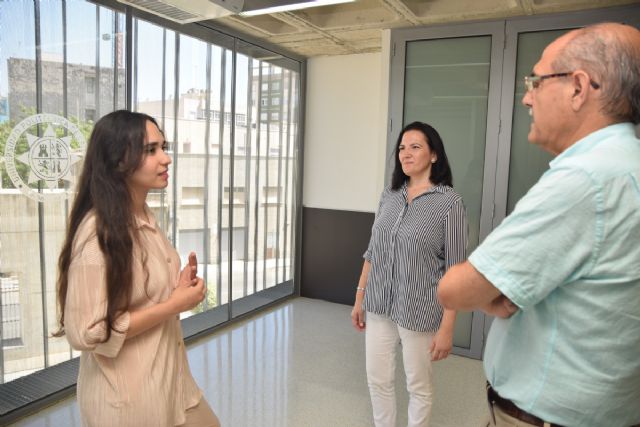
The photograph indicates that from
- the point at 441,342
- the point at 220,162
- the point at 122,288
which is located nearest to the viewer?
the point at 122,288

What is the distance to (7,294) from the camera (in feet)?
8.17

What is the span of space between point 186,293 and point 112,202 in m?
0.35

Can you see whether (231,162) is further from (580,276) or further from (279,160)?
(580,276)

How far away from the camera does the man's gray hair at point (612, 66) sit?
0.85 metres

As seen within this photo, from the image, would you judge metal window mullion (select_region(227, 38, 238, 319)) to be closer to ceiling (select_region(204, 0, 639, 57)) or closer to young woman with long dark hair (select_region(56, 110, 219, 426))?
ceiling (select_region(204, 0, 639, 57))

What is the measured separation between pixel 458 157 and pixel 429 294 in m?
1.98

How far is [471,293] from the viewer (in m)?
0.90

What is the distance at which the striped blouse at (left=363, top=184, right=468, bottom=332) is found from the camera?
78.3 inches

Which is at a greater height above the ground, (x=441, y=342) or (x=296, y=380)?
(x=441, y=342)

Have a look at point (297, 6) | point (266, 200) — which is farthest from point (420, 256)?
point (266, 200)

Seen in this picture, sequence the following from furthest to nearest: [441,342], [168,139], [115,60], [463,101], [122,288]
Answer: [463,101] < [168,139] < [115,60] < [441,342] < [122,288]

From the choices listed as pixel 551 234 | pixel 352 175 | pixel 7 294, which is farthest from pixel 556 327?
pixel 352 175

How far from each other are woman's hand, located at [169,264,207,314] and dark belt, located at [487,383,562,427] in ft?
2.91

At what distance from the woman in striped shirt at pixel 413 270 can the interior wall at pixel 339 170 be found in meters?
2.38
